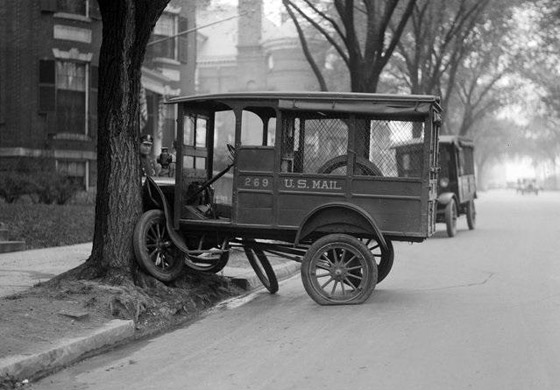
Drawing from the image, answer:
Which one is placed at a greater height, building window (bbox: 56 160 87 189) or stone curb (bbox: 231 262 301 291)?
building window (bbox: 56 160 87 189)

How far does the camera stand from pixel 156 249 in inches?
356

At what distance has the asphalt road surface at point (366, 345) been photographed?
17.9 feet

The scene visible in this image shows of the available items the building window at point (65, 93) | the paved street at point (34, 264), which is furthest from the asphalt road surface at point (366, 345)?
the building window at point (65, 93)

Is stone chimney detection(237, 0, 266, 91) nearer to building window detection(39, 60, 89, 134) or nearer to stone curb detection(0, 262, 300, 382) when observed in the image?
building window detection(39, 60, 89, 134)

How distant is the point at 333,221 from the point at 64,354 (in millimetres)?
3724

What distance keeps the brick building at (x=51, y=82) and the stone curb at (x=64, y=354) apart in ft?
56.1

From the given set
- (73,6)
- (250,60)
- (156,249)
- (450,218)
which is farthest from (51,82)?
(250,60)

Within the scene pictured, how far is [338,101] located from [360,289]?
2171mm

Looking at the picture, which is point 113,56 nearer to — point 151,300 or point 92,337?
point 151,300

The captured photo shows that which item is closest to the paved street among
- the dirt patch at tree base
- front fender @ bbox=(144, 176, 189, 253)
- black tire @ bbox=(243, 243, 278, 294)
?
the dirt patch at tree base

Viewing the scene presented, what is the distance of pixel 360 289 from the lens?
8773 millimetres

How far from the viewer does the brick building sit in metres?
24.3

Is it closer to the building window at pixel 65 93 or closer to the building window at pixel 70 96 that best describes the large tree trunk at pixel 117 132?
the building window at pixel 65 93

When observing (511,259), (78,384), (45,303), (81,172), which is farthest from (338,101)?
(81,172)
